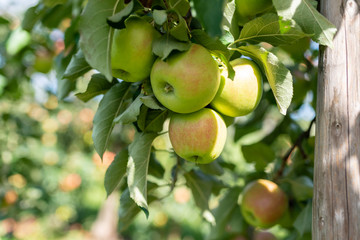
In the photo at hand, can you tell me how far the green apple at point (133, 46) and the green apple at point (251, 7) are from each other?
0.85ft

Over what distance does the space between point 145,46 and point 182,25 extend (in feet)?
0.27

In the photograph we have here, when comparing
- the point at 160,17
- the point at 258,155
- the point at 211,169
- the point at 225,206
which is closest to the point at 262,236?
the point at 225,206

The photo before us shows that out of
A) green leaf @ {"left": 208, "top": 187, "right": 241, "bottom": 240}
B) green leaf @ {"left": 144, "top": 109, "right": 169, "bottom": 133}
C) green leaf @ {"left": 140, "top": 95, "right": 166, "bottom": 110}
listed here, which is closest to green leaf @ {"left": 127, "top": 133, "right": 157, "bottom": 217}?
green leaf @ {"left": 144, "top": 109, "right": 169, "bottom": 133}

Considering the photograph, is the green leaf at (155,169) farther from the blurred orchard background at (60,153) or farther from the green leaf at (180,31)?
the green leaf at (180,31)

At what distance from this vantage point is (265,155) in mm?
1529

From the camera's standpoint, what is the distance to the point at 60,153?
559 cm

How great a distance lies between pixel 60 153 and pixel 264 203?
4.66 meters

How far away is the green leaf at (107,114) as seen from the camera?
861 millimetres

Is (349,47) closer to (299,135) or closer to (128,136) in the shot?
(299,135)

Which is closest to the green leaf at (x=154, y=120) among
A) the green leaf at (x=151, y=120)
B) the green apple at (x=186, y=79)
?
the green leaf at (x=151, y=120)

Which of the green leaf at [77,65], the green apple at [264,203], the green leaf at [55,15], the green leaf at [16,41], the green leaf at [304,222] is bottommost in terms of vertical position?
the green apple at [264,203]

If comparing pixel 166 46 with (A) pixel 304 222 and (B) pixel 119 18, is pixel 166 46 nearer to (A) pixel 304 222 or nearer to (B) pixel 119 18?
(B) pixel 119 18

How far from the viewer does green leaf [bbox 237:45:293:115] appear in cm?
80

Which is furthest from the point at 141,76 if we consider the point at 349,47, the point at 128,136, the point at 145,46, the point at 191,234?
the point at 191,234
